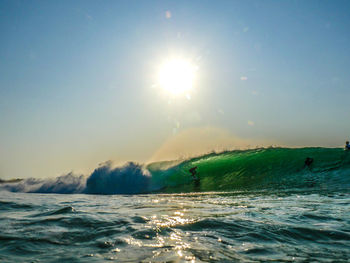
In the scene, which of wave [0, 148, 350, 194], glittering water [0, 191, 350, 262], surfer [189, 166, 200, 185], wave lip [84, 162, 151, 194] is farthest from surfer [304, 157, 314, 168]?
glittering water [0, 191, 350, 262]

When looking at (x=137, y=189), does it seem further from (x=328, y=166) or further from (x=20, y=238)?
(x=20, y=238)

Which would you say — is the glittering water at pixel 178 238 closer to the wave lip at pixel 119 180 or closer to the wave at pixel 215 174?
the wave at pixel 215 174

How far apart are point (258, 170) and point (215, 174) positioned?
2172 millimetres

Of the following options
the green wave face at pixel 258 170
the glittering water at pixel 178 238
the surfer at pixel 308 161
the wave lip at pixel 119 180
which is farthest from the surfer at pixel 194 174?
the glittering water at pixel 178 238

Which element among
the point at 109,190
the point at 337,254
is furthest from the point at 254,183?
the point at 337,254

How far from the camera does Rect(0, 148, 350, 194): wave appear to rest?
38.3 ft

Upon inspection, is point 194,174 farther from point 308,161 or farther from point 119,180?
point 308,161

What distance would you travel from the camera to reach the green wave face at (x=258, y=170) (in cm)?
1083

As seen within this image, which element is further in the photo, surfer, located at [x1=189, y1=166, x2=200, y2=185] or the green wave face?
surfer, located at [x1=189, y1=166, x2=200, y2=185]

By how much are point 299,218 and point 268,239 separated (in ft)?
4.66

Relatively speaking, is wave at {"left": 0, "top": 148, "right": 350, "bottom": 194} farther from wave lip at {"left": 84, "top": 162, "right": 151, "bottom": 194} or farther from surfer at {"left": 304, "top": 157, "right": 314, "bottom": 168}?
surfer at {"left": 304, "top": 157, "right": 314, "bottom": 168}

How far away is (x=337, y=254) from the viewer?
7.52 feet

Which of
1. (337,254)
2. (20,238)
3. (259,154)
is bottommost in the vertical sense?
(337,254)

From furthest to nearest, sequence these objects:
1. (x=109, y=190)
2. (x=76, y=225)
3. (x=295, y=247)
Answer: (x=109, y=190) < (x=76, y=225) < (x=295, y=247)
